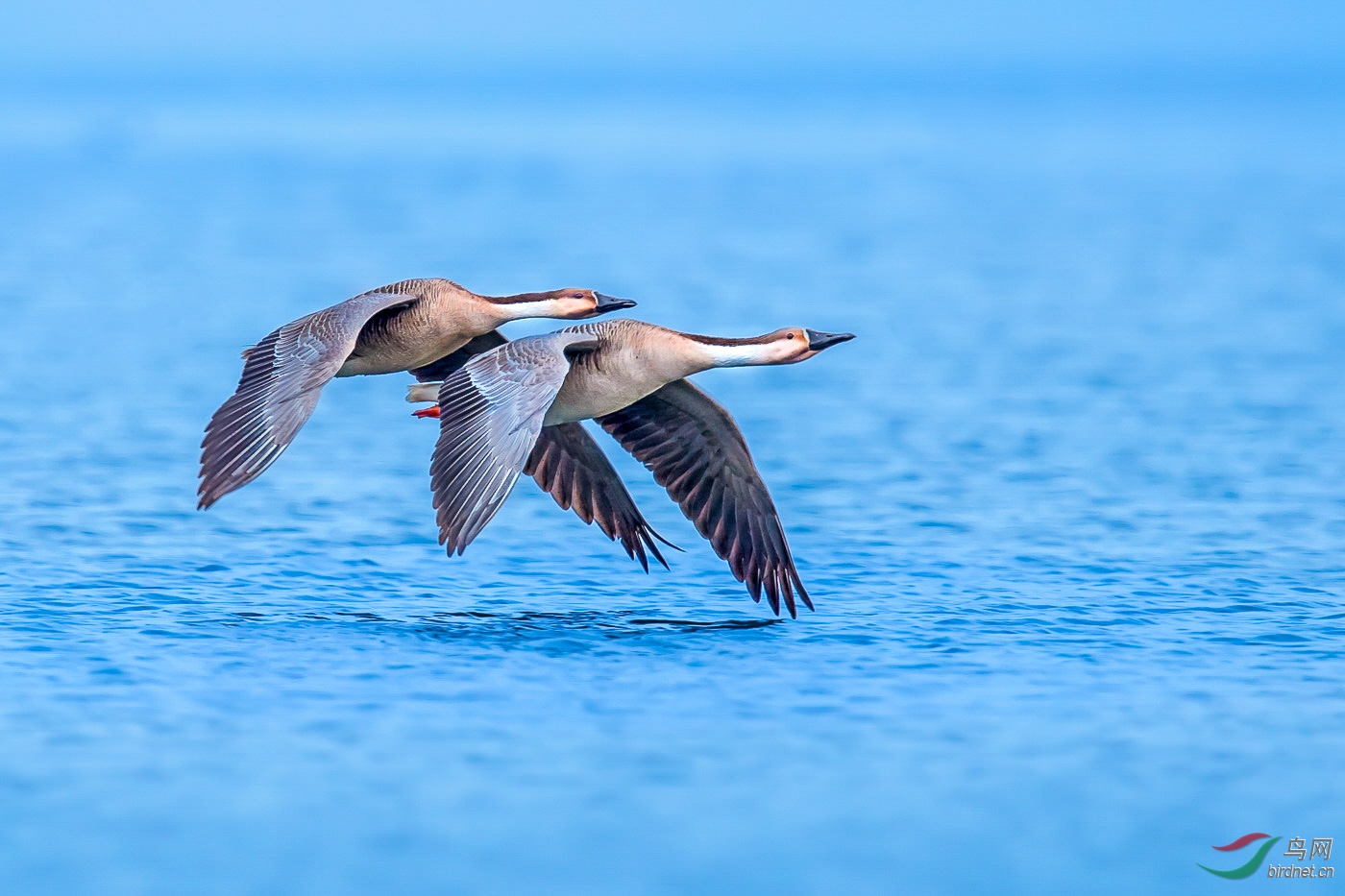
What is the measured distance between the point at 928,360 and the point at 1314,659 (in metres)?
15.1

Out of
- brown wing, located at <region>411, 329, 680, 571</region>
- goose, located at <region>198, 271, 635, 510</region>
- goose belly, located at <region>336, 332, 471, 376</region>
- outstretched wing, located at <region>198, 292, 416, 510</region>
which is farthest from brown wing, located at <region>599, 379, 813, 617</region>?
outstretched wing, located at <region>198, 292, 416, 510</region>

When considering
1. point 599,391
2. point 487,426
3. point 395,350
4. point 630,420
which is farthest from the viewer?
point 630,420

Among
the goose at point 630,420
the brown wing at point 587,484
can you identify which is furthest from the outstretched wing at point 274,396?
the brown wing at point 587,484

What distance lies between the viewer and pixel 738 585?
50.5 feet

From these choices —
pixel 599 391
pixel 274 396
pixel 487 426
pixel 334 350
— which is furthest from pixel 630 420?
pixel 274 396

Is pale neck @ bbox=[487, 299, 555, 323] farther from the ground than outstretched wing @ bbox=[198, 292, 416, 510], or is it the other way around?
pale neck @ bbox=[487, 299, 555, 323]

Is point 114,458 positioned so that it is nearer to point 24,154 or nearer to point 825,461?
point 825,461

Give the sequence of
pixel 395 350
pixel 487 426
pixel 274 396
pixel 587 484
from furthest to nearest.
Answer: pixel 587 484 < pixel 395 350 < pixel 274 396 < pixel 487 426

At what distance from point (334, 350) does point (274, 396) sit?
0.50m

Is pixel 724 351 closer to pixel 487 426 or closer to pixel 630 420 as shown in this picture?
pixel 630 420

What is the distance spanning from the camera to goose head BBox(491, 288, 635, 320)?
14547mm

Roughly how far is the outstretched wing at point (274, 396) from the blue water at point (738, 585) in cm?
117

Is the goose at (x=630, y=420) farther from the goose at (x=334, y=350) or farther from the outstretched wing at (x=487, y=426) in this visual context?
the goose at (x=334, y=350)

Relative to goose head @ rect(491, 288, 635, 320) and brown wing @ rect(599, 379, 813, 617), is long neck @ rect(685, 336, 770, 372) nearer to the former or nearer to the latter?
brown wing @ rect(599, 379, 813, 617)
